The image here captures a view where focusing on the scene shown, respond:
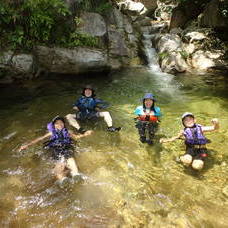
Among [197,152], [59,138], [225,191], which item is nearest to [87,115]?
[59,138]

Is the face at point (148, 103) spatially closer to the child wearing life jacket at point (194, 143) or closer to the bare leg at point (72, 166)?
the child wearing life jacket at point (194, 143)

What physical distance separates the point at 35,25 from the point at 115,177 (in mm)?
7958

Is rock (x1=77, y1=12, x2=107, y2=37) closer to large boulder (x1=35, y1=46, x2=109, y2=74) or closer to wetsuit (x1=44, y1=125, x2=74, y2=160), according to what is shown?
large boulder (x1=35, y1=46, x2=109, y2=74)

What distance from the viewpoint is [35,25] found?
37.0ft

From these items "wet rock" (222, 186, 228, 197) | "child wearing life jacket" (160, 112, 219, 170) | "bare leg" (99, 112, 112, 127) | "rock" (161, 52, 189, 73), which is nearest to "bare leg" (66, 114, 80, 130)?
"bare leg" (99, 112, 112, 127)

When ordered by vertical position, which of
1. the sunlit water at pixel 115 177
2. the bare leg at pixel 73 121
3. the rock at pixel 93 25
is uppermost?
the rock at pixel 93 25

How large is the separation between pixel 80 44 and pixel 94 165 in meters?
7.13

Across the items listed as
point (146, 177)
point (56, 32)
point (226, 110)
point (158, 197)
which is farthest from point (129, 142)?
point (56, 32)

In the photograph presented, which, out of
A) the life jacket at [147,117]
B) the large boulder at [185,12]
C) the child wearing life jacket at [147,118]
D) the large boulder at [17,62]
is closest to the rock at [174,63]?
Result: the large boulder at [185,12]

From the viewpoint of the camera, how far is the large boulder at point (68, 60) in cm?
1161

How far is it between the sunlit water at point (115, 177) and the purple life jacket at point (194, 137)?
0.51 metres

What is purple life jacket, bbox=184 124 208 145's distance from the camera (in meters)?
5.90

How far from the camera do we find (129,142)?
704 cm

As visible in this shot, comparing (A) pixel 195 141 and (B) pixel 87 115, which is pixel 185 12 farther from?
(A) pixel 195 141
